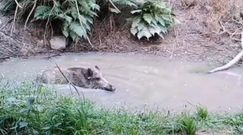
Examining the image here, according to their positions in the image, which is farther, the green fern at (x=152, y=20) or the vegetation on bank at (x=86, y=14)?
the green fern at (x=152, y=20)

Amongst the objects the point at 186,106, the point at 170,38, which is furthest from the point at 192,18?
the point at 186,106

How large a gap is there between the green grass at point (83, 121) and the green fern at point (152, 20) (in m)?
4.44

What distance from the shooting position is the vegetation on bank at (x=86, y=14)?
8812 millimetres

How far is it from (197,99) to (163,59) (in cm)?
218

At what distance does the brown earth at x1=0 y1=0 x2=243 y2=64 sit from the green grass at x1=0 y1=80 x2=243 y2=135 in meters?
3.83

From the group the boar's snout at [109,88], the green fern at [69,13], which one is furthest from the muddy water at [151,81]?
the green fern at [69,13]

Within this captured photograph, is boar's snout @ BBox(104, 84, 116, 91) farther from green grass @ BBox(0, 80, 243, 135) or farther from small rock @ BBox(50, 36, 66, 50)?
small rock @ BBox(50, 36, 66, 50)

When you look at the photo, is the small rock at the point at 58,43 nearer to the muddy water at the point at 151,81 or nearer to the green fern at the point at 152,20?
the muddy water at the point at 151,81

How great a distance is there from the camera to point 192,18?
31.3 feet

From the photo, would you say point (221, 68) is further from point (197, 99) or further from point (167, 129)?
point (167, 129)

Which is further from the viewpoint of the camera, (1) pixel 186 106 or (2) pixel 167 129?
(1) pixel 186 106

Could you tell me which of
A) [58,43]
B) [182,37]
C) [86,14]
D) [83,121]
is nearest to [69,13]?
[86,14]

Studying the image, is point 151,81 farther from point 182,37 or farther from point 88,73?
point 182,37

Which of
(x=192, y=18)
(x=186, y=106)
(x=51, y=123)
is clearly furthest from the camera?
(x=192, y=18)
